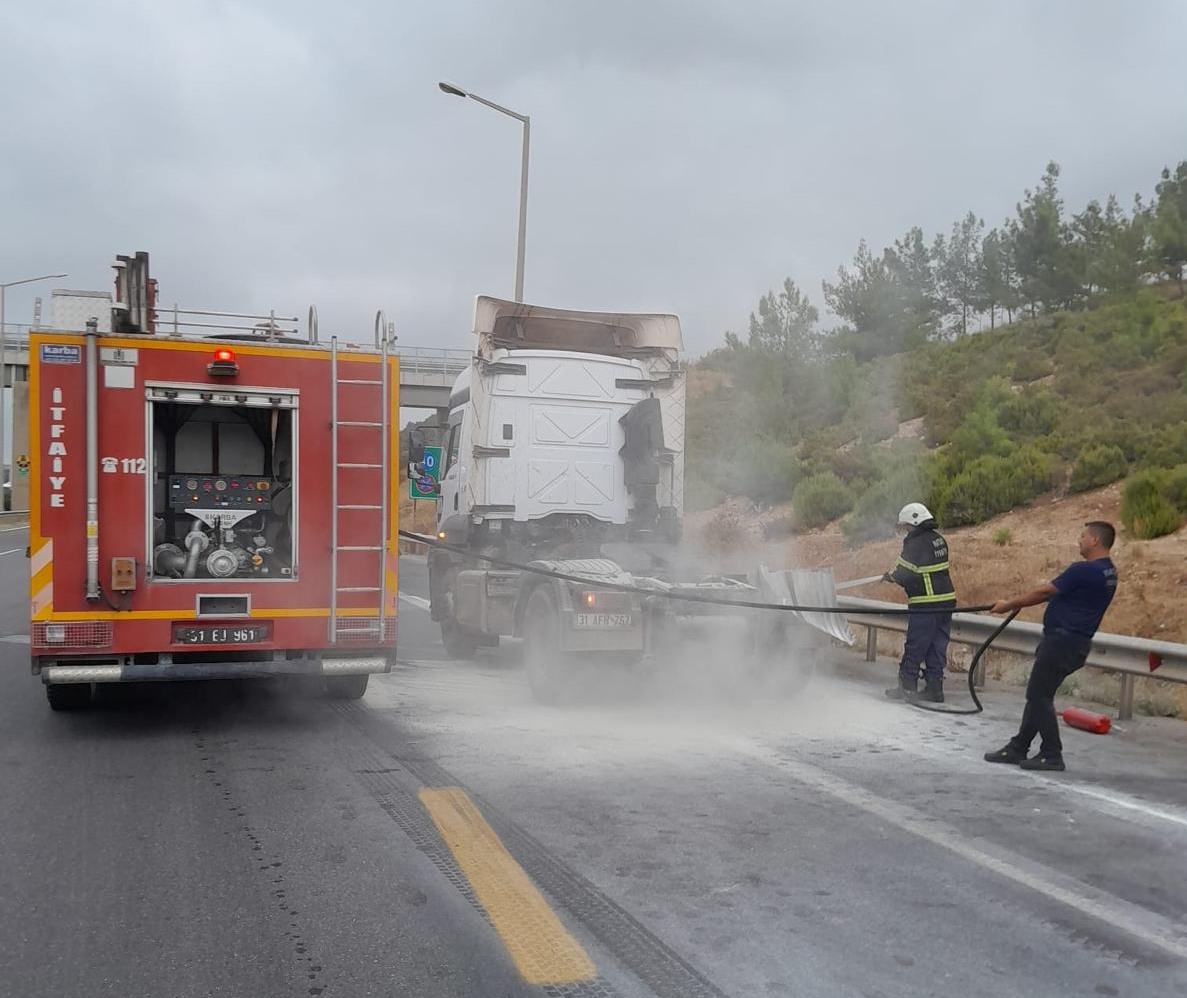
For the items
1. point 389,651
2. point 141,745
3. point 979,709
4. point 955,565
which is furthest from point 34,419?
point 955,565

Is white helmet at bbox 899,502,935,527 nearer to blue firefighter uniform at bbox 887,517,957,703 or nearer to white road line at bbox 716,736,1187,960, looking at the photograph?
Result: blue firefighter uniform at bbox 887,517,957,703

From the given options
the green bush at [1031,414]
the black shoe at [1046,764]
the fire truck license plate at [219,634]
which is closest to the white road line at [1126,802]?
the black shoe at [1046,764]

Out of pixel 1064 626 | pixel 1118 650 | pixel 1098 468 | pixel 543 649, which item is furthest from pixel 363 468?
pixel 1098 468

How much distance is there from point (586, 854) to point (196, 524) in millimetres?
4927

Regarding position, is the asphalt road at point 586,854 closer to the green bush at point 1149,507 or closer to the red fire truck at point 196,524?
the red fire truck at point 196,524

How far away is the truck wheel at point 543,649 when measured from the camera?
8.52m

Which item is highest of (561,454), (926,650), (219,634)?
(561,454)

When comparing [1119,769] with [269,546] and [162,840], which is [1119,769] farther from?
[269,546]

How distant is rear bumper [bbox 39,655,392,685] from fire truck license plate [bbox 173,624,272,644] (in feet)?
0.69

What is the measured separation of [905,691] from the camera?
8984 millimetres

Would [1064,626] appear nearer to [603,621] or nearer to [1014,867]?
[1014,867]

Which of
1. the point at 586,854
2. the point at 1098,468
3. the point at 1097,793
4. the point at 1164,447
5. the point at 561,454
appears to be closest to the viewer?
the point at 586,854

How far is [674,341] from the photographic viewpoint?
35.3 feet

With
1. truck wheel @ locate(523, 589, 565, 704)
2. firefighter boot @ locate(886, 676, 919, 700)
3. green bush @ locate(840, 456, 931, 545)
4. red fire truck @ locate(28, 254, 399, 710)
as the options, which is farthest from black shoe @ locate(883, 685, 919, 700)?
green bush @ locate(840, 456, 931, 545)
